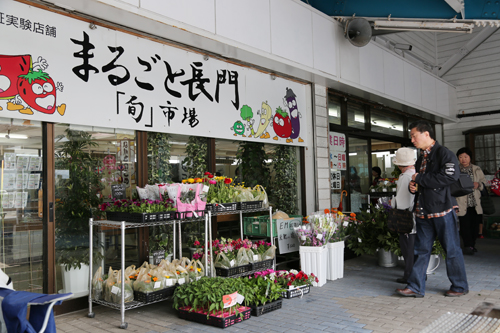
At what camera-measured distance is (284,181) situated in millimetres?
7328

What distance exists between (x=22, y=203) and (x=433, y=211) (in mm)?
4536

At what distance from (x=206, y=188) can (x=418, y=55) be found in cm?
922

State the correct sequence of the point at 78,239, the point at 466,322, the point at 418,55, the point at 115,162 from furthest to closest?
the point at 418,55
the point at 115,162
the point at 78,239
the point at 466,322

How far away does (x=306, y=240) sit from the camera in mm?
5762

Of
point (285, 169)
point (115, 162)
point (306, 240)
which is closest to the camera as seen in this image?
point (115, 162)

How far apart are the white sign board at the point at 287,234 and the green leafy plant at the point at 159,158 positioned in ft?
5.99

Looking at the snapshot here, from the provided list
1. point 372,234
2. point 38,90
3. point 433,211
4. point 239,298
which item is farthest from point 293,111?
point 38,90

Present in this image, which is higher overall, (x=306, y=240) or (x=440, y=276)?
(x=306, y=240)

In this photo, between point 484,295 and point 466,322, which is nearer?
point 466,322

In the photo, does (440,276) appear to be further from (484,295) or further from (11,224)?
(11,224)

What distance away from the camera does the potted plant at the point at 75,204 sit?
14.8 ft

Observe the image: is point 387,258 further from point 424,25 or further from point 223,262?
point 424,25

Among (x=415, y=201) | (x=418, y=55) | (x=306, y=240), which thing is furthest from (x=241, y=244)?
(x=418, y=55)

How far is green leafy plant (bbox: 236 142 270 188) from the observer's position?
6590 millimetres
